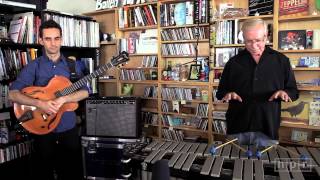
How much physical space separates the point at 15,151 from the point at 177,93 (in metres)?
1.89

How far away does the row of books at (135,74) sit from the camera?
12.2ft

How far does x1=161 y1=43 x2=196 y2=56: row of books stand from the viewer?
3.43 meters

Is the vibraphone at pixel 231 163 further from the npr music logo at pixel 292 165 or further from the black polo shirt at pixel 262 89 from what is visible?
the black polo shirt at pixel 262 89

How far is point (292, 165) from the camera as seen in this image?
57.9 inches

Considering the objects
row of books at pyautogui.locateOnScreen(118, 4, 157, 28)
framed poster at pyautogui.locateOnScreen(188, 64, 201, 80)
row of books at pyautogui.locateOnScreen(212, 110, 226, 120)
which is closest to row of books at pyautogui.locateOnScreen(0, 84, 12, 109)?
row of books at pyautogui.locateOnScreen(118, 4, 157, 28)

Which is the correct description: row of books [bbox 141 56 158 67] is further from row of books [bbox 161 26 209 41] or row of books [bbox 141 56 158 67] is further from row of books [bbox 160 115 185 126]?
row of books [bbox 160 115 185 126]

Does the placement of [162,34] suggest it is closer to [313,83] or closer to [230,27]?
[230,27]

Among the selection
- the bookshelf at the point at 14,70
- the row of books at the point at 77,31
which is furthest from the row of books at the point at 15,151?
the row of books at the point at 77,31

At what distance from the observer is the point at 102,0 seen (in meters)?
3.87

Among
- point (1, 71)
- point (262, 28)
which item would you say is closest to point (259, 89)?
point (262, 28)

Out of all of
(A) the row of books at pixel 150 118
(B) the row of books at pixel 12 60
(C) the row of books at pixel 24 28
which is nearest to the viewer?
(B) the row of books at pixel 12 60

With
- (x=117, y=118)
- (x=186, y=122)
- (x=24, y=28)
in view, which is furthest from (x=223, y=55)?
(x=24, y=28)

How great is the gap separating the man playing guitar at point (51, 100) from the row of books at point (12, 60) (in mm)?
448

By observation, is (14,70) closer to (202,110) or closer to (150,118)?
(150,118)
